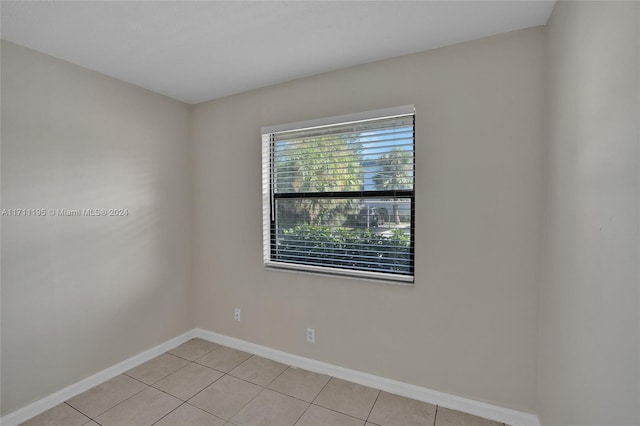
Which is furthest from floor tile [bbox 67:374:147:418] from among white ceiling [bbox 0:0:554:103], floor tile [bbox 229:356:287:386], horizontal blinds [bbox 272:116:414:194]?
white ceiling [bbox 0:0:554:103]

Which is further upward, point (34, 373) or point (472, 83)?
point (472, 83)

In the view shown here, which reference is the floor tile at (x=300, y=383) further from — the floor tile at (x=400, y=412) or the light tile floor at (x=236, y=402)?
the floor tile at (x=400, y=412)

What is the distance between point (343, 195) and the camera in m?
2.29

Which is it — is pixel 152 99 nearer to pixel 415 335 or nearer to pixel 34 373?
pixel 34 373

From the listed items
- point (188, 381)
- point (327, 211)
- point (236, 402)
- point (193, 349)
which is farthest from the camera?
point (193, 349)

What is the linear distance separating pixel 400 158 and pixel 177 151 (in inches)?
85.0

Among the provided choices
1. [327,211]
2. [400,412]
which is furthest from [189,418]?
[327,211]

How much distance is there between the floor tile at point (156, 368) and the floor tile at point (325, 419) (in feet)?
4.09

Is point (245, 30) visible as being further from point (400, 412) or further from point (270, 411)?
point (400, 412)

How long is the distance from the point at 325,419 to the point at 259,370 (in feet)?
2.55

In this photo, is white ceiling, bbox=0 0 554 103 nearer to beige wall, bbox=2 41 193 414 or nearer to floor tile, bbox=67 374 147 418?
beige wall, bbox=2 41 193 414

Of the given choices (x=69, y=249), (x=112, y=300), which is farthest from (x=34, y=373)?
(x=69, y=249)

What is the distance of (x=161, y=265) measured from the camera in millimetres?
2775

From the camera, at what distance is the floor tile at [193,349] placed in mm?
2678
